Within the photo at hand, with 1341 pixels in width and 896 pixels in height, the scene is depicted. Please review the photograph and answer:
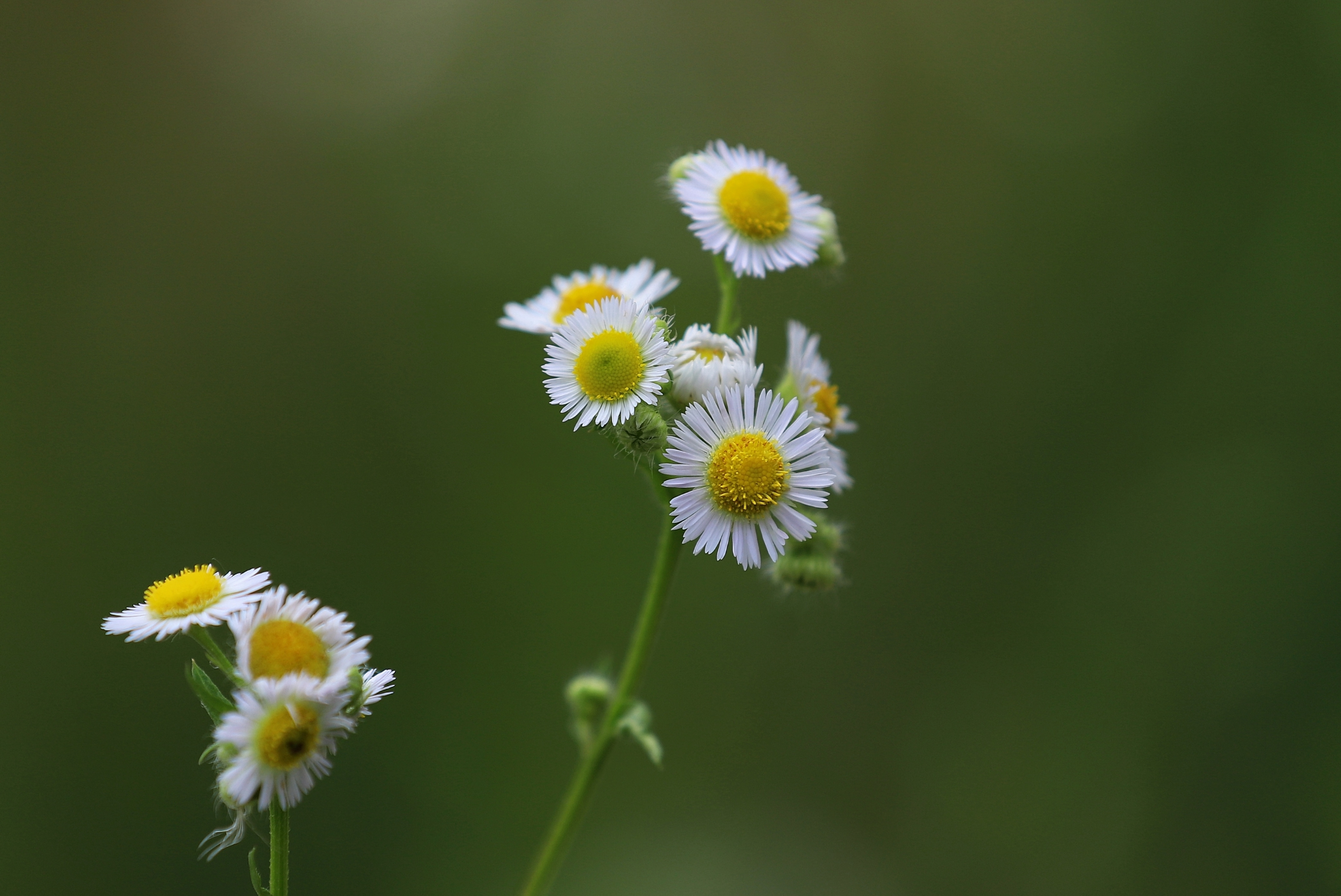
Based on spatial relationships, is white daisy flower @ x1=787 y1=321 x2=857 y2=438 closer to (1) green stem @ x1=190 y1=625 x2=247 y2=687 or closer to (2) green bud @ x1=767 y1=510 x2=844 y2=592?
(2) green bud @ x1=767 y1=510 x2=844 y2=592

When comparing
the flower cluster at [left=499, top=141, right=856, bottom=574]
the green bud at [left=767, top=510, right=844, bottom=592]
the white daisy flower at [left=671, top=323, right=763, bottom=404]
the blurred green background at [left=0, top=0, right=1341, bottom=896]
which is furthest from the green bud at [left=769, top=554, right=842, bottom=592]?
the blurred green background at [left=0, top=0, right=1341, bottom=896]

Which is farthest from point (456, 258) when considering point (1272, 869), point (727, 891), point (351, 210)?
point (1272, 869)

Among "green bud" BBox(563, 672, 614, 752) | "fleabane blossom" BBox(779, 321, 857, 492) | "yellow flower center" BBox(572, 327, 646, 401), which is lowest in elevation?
"green bud" BBox(563, 672, 614, 752)

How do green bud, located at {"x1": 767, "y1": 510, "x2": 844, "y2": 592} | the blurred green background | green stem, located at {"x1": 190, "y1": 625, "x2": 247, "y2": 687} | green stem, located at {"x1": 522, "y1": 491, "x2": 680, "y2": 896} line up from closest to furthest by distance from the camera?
green stem, located at {"x1": 190, "y1": 625, "x2": 247, "y2": 687}, green stem, located at {"x1": 522, "y1": 491, "x2": 680, "y2": 896}, green bud, located at {"x1": 767, "y1": 510, "x2": 844, "y2": 592}, the blurred green background

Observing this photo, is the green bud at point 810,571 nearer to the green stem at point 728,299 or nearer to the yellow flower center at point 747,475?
the yellow flower center at point 747,475

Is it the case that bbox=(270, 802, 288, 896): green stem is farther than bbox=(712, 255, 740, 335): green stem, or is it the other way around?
bbox=(712, 255, 740, 335): green stem

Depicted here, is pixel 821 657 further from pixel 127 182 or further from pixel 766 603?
pixel 127 182

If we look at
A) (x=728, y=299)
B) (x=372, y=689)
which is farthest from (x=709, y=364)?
(x=372, y=689)
